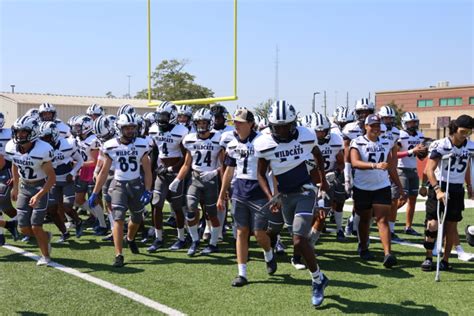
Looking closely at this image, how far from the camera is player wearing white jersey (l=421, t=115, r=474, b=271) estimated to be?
20.2 ft

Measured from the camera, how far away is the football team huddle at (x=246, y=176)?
5469 millimetres

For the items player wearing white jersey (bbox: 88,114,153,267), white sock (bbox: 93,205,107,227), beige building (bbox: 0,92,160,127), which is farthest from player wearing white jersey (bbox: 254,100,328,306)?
beige building (bbox: 0,92,160,127)

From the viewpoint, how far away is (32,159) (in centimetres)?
652

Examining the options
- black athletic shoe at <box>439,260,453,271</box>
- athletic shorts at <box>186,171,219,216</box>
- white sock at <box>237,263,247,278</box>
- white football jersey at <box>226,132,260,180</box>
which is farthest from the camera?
athletic shorts at <box>186,171,219,216</box>

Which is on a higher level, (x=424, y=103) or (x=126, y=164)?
(x=424, y=103)

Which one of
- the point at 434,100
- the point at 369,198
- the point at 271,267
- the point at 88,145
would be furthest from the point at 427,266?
the point at 434,100

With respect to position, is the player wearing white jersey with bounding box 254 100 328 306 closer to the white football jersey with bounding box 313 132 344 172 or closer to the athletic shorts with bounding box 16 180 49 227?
the white football jersey with bounding box 313 132 344 172

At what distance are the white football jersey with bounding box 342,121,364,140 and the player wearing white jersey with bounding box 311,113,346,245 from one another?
1.25 ft

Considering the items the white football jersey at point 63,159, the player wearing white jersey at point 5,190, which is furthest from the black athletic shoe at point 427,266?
the player wearing white jersey at point 5,190

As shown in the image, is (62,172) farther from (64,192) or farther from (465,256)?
(465,256)

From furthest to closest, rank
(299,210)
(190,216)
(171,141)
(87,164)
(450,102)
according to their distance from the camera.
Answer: (450,102) < (87,164) < (171,141) < (190,216) < (299,210)

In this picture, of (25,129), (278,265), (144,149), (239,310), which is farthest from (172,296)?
(25,129)

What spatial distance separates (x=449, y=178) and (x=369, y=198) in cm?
99

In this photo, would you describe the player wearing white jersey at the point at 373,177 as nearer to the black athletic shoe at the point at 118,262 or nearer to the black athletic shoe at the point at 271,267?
the black athletic shoe at the point at 271,267
